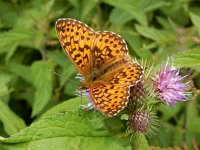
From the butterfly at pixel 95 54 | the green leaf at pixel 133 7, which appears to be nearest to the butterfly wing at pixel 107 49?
the butterfly at pixel 95 54

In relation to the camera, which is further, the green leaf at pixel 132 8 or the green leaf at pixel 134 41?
the green leaf at pixel 134 41

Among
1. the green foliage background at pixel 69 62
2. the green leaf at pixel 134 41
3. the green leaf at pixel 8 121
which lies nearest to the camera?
the green foliage background at pixel 69 62

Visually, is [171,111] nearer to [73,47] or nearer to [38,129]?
[73,47]

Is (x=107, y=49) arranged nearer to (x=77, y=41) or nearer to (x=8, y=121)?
(x=77, y=41)

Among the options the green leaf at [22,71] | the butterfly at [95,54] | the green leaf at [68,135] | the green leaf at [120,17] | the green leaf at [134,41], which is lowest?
the green leaf at [68,135]

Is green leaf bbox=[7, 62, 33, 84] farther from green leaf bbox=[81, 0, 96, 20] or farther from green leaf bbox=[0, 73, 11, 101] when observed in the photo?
green leaf bbox=[81, 0, 96, 20]

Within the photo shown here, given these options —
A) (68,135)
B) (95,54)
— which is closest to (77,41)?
(95,54)

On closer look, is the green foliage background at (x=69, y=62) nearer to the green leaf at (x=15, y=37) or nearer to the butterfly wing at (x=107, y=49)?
the green leaf at (x=15, y=37)

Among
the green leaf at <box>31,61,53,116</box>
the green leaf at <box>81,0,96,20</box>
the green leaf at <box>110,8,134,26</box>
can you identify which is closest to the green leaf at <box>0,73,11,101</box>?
the green leaf at <box>31,61,53,116</box>
